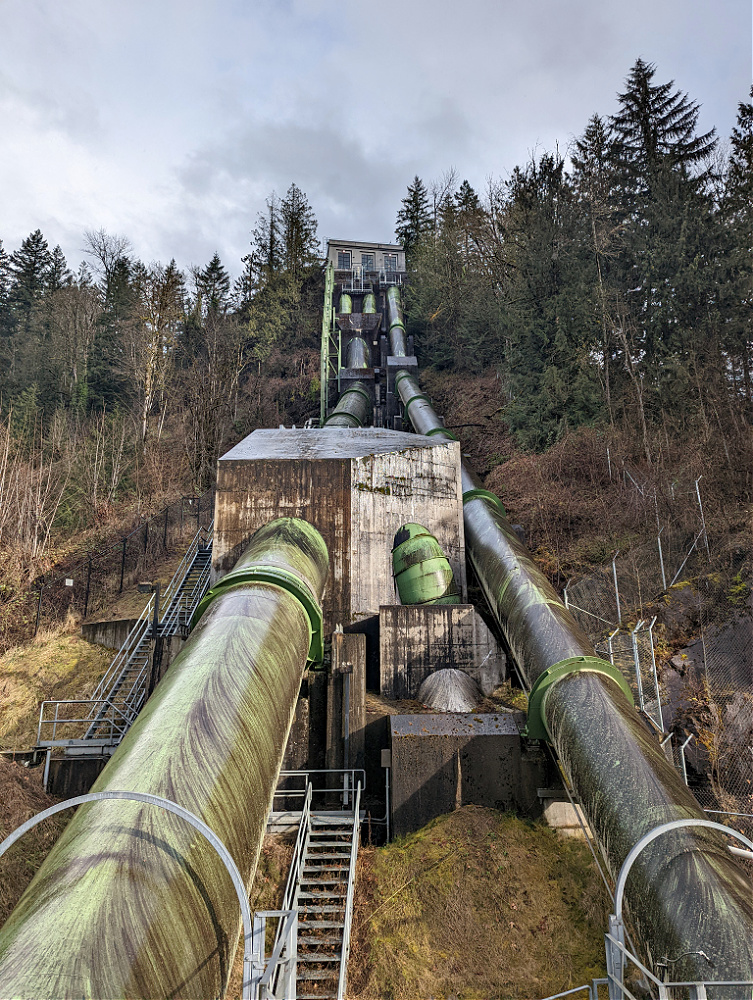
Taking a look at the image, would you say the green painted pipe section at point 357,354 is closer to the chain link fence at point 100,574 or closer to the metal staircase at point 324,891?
the chain link fence at point 100,574

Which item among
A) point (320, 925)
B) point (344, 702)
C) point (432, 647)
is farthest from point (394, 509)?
point (320, 925)

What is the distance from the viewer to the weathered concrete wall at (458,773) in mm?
9266

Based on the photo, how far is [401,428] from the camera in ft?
98.0

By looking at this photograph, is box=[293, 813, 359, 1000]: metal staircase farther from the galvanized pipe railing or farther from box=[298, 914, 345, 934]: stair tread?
the galvanized pipe railing

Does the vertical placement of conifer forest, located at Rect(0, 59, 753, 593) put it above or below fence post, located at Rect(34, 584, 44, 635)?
above

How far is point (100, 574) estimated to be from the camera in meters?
20.9

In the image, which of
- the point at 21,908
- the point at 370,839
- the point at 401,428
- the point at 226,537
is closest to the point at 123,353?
the point at 401,428

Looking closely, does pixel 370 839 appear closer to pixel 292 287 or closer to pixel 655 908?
pixel 655 908

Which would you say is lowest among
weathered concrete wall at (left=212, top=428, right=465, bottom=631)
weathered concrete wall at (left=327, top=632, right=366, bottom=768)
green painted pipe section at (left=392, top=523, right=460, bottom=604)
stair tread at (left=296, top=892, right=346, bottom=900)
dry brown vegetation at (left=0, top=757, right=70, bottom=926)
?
stair tread at (left=296, top=892, right=346, bottom=900)

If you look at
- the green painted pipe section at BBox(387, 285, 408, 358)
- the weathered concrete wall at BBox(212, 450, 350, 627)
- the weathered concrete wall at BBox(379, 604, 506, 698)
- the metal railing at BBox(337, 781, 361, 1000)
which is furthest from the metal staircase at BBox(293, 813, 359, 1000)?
the green painted pipe section at BBox(387, 285, 408, 358)

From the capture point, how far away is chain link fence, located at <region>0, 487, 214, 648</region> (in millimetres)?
18464

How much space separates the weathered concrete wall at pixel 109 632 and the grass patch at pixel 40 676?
17 cm

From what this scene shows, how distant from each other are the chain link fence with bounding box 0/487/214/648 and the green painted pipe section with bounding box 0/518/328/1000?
15.5 m

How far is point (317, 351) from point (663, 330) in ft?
72.4
